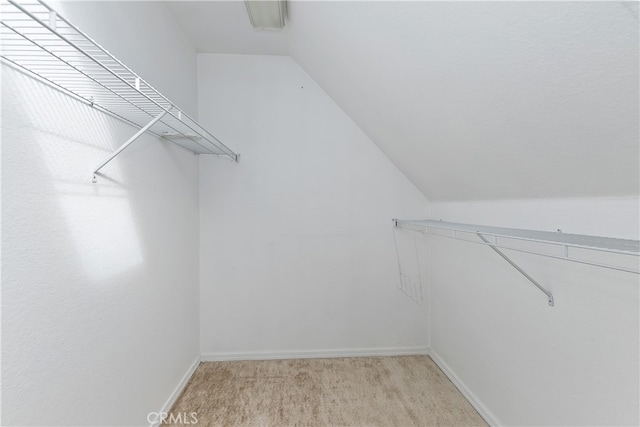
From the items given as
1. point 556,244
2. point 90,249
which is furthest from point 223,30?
point 556,244

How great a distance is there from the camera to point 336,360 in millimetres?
2232

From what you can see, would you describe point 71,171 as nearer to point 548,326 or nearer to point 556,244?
point 556,244

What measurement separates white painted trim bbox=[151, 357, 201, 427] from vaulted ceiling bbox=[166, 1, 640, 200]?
2232 millimetres

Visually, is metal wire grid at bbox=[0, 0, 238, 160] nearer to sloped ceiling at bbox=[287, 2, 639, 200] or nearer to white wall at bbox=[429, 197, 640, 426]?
sloped ceiling at bbox=[287, 2, 639, 200]

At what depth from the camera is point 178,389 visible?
1.81 m

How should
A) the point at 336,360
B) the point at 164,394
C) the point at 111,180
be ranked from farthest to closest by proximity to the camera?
1. the point at 336,360
2. the point at 164,394
3. the point at 111,180

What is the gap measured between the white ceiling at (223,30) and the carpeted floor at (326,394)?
250 cm

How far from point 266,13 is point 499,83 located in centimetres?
140

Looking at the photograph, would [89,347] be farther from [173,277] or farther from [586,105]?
[586,105]

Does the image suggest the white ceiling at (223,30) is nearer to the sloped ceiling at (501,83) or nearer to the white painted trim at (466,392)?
→ the sloped ceiling at (501,83)

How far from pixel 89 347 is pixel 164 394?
0.81 metres

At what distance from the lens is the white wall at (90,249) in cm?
80

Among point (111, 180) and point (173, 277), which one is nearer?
point (111, 180)

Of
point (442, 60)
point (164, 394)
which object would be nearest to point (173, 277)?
point (164, 394)
